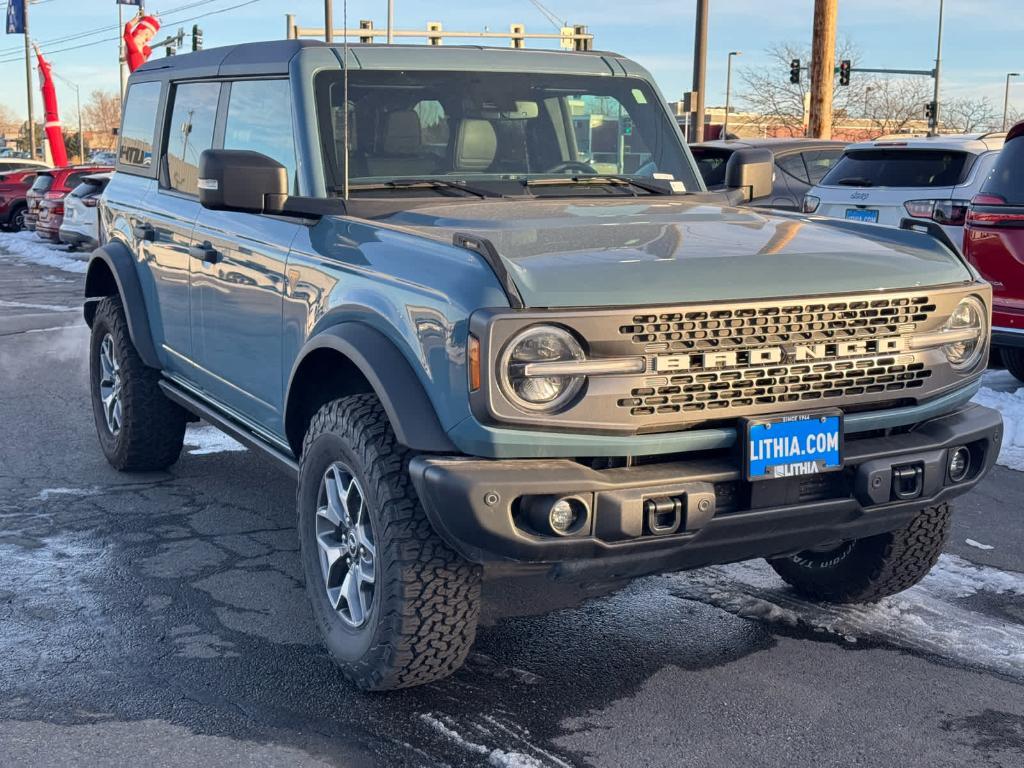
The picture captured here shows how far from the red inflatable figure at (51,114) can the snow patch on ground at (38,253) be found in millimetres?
16992

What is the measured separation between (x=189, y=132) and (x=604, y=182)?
203 cm

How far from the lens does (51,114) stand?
45250 mm

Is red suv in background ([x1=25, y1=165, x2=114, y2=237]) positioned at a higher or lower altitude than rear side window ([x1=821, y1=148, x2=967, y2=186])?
lower

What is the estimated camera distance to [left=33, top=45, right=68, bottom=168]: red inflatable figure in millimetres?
44469

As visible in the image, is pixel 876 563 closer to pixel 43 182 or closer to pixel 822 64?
pixel 822 64

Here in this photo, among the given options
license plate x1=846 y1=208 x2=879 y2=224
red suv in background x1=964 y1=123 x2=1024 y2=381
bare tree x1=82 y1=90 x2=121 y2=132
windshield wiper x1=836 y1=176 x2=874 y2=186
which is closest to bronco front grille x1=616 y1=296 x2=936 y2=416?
red suv in background x1=964 y1=123 x2=1024 y2=381

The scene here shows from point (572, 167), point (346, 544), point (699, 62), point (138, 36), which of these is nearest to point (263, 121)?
point (572, 167)

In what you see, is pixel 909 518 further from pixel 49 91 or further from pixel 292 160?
pixel 49 91

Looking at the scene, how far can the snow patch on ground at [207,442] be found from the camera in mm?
7078

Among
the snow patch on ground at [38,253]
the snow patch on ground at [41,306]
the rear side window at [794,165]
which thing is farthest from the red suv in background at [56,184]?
the rear side window at [794,165]

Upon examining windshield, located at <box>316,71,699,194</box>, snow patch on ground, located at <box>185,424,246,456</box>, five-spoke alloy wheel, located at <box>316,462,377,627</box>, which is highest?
windshield, located at <box>316,71,699,194</box>

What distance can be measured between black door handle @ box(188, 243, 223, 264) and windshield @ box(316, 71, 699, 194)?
74 cm

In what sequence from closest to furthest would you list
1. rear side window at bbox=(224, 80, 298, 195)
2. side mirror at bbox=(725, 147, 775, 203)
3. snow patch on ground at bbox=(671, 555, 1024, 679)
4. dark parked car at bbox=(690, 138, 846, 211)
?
snow patch on ground at bbox=(671, 555, 1024, 679) → rear side window at bbox=(224, 80, 298, 195) → side mirror at bbox=(725, 147, 775, 203) → dark parked car at bbox=(690, 138, 846, 211)

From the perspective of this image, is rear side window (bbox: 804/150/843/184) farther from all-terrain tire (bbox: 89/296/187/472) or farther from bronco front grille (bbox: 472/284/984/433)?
bronco front grille (bbox: 472/284/984/433)
